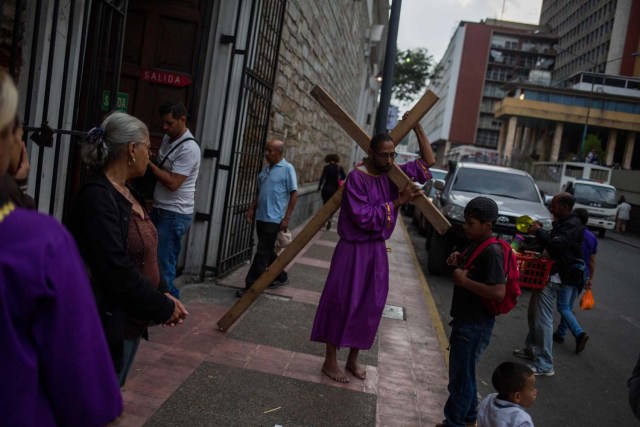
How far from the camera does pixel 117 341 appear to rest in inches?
90.6

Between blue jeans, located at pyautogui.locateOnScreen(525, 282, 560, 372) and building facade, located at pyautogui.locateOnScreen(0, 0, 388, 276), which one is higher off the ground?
building facade, located at pyautogui.locateOnScreen(0, 0, 388, 276)

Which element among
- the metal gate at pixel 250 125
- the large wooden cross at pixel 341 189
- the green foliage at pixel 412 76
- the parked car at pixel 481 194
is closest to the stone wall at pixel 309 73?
the metal gate at pixel 250 125

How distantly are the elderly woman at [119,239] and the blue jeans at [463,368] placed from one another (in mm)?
1873

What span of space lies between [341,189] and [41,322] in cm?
328

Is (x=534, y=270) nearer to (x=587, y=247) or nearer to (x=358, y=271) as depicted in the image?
(x=587, y=247)

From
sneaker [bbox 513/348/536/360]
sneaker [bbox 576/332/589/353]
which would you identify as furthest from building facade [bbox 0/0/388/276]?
sneaker [bbox 576/332/589/353]

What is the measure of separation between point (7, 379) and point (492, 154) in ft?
238

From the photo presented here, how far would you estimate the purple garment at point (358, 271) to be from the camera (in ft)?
14.1

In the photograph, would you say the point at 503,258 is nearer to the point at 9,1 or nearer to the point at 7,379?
the point at 7,379

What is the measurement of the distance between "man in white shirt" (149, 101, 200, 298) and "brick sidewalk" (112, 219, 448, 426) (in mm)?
644

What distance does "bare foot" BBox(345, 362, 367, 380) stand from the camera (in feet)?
14.9

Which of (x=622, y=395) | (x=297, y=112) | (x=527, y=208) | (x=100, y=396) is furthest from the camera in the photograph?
(x=297, y=112)

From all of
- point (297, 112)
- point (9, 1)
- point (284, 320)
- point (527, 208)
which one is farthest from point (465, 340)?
point (297, 112)

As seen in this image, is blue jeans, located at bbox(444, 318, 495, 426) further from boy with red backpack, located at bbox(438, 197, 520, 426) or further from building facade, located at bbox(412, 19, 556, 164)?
building facade, located at bbox(412, 19, 556, 164)
